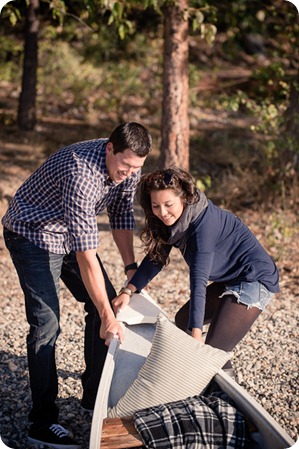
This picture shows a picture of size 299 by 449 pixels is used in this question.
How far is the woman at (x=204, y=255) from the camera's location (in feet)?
11.4

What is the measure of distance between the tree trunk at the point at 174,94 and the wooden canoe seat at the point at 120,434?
5.00 m

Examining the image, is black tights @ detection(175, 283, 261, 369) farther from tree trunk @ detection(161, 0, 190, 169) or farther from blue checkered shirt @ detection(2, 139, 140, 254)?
tree trunk @ detection(161, 0, 190, 169)

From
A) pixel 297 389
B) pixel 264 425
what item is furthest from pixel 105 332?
pixel 297 389

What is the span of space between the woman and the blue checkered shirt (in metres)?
0.30

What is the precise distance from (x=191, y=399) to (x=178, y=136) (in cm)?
510

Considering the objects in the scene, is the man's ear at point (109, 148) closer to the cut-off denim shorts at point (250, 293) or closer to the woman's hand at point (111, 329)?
the woman's hand at point (111, 329)

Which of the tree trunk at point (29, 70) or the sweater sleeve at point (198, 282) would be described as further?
the tree trunk at point (29, 70)

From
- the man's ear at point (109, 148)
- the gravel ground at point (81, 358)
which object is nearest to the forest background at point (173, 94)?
the gravel ground at point (81, 358)

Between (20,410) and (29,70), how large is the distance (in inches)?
332

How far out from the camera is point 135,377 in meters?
3.66

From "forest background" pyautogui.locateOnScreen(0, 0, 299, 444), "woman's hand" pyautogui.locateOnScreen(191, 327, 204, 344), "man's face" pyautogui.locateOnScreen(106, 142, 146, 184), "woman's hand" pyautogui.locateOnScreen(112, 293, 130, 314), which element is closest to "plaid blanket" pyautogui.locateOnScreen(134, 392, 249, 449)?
"woman's hand" pyautogui.locateOnScreen(191, 327, 204, 344)

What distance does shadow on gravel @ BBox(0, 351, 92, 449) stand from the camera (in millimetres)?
3877

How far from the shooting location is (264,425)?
3.14 m

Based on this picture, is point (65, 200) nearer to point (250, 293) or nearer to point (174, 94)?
point (250, 293)
